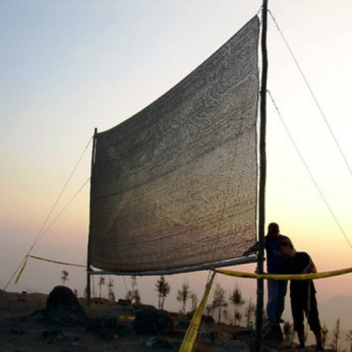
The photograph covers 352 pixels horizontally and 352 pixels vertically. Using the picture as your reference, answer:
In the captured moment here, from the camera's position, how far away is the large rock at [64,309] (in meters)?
9.84

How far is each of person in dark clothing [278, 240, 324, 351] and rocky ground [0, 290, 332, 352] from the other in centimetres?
35

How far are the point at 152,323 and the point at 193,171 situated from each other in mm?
2802

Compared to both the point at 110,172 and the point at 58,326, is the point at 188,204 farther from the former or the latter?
the point at 110,172

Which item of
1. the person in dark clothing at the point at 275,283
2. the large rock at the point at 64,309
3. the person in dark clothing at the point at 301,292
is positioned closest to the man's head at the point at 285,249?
the person in dark clothing at the point at 301,292

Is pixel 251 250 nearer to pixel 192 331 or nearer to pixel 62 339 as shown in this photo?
pixel 192 331

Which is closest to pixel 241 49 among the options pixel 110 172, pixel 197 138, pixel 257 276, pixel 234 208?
pixel 197 138

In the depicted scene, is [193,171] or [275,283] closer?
[193,171]

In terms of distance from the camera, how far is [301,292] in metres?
8.86

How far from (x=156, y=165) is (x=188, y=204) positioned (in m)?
1.67

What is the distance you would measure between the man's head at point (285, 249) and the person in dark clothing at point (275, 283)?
38 cm

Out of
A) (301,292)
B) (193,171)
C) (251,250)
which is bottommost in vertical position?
(301,292)

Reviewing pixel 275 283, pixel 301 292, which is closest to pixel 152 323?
A: pixel 275 283

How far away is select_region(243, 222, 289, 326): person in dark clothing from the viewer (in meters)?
9.26

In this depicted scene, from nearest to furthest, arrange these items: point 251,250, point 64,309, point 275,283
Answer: point 251,250 < point 275,283 < point 64,309
